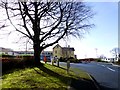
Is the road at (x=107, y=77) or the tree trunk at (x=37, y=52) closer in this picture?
the road at (x=107, y=77)

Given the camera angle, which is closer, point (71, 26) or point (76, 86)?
point (76, 86)

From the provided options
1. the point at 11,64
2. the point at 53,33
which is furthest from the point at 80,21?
the point at 11,64

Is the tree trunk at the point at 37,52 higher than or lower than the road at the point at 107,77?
higher

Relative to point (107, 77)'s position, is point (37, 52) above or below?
above

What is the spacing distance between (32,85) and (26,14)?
14.6 m

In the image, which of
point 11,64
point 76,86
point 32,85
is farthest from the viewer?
point 11,64

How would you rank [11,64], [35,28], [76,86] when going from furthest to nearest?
[35,28] < [11,64] < [76,86]

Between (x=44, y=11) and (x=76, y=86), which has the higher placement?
(x=44, y=11)

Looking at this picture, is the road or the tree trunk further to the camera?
the tree trunk

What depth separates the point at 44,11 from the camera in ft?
98.3

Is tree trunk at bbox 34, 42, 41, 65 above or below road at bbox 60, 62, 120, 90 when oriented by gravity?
above

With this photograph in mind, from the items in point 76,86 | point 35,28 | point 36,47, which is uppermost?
point 35,28

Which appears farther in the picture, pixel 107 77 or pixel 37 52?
pixel 37 52

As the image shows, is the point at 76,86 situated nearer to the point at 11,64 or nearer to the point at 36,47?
the point at 11,64
